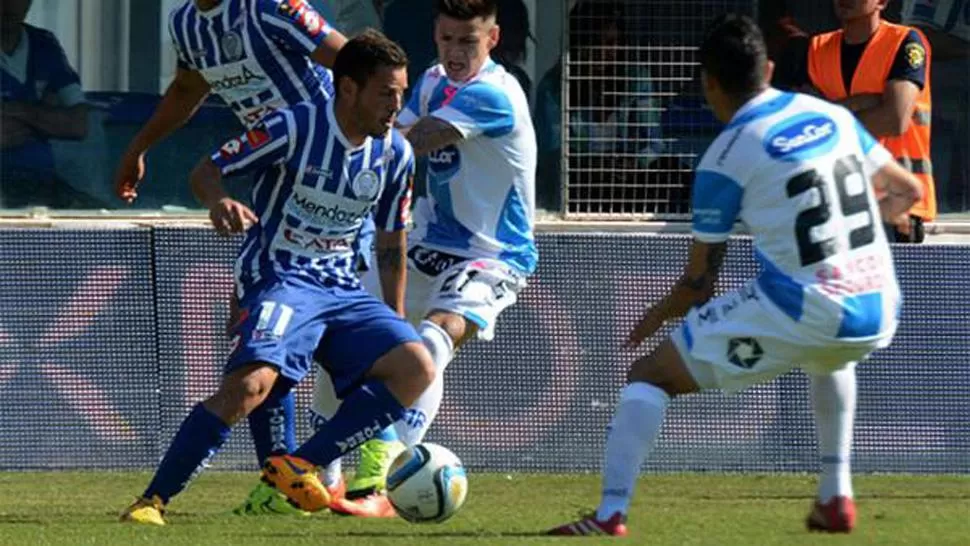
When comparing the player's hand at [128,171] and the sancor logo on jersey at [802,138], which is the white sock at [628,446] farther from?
the player's hand at [128,171]

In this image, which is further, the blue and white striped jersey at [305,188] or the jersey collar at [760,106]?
the blue and white striped jersey at [305,188]

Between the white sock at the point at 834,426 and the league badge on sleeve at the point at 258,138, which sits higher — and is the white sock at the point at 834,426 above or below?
below

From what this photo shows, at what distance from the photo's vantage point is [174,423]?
36.6 feet

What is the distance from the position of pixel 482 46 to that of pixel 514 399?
89.8 inches

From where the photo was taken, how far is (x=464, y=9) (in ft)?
31.0

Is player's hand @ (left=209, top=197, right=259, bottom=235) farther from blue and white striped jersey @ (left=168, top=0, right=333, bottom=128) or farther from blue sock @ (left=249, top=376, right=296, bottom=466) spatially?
blue and white striped jersey @ (left=168, top=0, right=333, bottom=128)

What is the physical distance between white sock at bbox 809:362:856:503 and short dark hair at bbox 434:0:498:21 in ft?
7.58

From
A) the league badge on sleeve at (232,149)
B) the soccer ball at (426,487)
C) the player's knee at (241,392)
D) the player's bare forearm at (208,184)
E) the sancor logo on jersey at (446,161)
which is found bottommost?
the soccer ball at (426,487)

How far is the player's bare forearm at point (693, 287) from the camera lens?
7676mm

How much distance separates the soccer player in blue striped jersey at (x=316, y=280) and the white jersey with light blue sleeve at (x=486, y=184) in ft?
2.81

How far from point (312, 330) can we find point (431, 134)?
123 cm

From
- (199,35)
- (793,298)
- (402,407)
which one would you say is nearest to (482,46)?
(199,35)

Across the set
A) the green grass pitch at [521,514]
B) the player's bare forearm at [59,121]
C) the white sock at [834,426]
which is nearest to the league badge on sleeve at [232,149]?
the green grass pitch at [521,514]

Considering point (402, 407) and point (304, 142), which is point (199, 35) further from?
point (402, 407)
